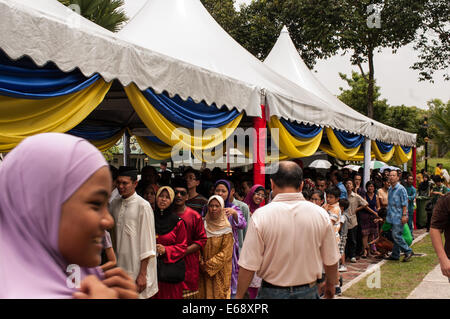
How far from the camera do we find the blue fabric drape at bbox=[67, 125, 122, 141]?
7.66m

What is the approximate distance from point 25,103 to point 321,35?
1727 centimetres

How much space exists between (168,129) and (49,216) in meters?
3.11

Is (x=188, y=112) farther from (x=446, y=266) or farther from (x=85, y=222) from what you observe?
(x=85, y=222)

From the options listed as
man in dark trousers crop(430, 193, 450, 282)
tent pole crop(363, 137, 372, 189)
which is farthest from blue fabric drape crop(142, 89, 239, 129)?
tent pole crop(363, 137, 372, 189)

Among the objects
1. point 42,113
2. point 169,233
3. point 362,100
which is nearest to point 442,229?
point 169,233

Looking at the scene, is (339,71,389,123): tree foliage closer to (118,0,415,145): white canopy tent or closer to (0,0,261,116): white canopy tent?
(118,0,415,145): white canopy tent

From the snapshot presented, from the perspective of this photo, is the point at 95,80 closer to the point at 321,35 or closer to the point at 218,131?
the point at 218,131

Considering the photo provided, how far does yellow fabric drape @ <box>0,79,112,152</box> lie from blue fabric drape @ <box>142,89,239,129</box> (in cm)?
70

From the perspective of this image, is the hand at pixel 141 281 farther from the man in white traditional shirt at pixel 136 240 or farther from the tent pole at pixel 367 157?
the tent pole at pixel 367 157

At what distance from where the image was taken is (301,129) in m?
6.81
